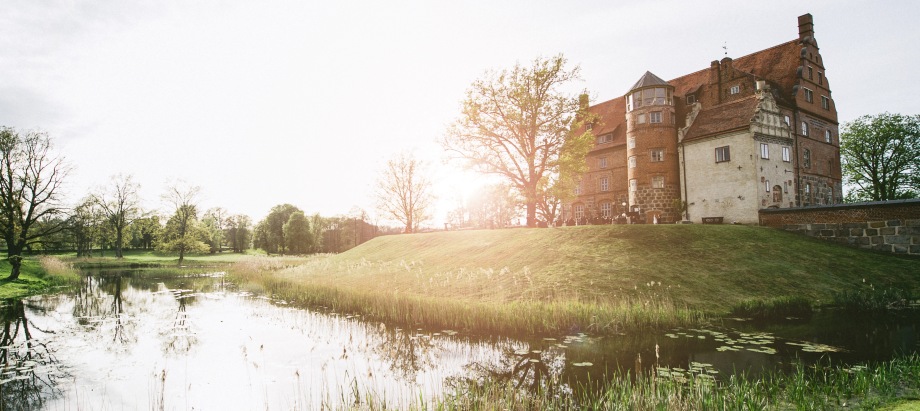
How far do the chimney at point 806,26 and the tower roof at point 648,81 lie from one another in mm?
13008

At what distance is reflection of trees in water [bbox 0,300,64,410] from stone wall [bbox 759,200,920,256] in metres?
33.9

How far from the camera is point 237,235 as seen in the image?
307ft

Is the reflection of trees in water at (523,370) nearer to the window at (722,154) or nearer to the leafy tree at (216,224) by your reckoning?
the window at (722,154)

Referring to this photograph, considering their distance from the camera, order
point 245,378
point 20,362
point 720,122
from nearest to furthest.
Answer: point 245,378 < point 20,362 < point 720,122

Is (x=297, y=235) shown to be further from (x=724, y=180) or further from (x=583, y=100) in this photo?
(x=724, y=180)

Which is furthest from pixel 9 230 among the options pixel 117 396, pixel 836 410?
pixel 836 410

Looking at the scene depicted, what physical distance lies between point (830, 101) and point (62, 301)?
196 feet

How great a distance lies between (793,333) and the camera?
1119 cm

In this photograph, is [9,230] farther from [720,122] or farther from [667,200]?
[720,122]

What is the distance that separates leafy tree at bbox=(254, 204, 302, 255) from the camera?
270 feet

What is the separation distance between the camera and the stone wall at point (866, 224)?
870 inches

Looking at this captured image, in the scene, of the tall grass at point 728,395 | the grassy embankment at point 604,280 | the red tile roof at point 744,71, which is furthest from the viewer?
the red tile roof at point 744,71

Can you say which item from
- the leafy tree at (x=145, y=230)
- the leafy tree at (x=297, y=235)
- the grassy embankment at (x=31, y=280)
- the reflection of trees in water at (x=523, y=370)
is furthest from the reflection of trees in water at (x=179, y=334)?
the leafy tree at (x=297, y=235)

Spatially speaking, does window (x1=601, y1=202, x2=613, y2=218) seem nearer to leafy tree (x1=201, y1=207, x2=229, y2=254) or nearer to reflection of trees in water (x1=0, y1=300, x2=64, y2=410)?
reflection of trees in water (x1=0, y1=300, x2=64, y2=410)
